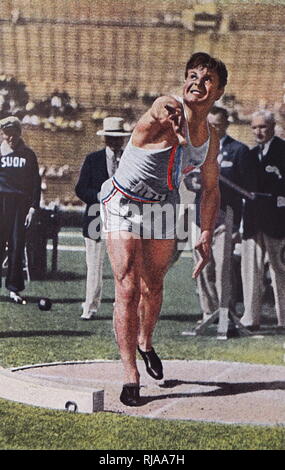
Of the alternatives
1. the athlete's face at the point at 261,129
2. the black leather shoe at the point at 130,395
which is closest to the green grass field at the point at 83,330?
the black leather shoe at the point at 130,395

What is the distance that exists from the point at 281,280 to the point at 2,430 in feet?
7.79

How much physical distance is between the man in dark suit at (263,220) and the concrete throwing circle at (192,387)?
55cm

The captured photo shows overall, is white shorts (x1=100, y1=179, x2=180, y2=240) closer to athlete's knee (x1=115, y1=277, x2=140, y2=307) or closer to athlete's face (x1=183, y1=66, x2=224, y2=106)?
athlete's knee (x1=115, y1=277, x2=140, y2=307)

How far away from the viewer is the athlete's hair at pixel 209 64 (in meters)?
5.77

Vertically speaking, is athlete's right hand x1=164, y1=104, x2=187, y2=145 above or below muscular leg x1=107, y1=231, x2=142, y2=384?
above

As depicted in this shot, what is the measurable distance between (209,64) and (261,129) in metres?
0.67

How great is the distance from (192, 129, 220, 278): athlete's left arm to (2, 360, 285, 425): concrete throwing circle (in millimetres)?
692

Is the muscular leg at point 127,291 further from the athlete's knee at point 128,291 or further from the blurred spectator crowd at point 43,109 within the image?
the blurred spectator crowd at point 43,109

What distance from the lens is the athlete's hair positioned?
5769 mm

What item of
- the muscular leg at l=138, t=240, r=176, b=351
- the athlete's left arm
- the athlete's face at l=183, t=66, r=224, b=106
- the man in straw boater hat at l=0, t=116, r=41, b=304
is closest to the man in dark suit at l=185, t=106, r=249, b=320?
the athlete's left arm

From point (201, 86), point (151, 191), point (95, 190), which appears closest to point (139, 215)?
point (151, 191)

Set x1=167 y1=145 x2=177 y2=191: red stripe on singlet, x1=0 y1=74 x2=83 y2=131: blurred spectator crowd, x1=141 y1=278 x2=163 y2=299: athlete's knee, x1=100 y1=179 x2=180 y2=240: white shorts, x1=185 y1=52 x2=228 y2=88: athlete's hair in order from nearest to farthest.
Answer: x1=167 y1=145 x2=177 y2=191: red stripe on singlet → x1=100 y1=179 x2=180 y2=240: white shorts → x1=185 y1=52 x2=228 y2=88: athlete's hair → x1=141 y1=278 x2=163 y2=299: athlete's knee → x1=0 y1=74 x2=83 y2=131: blurred spectator crowd

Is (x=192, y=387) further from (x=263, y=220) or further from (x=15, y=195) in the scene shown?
(x=15, y=195)

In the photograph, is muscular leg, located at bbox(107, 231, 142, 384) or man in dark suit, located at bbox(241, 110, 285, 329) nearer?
muscular leg, located at bbox(107, 231, 142, 384)
